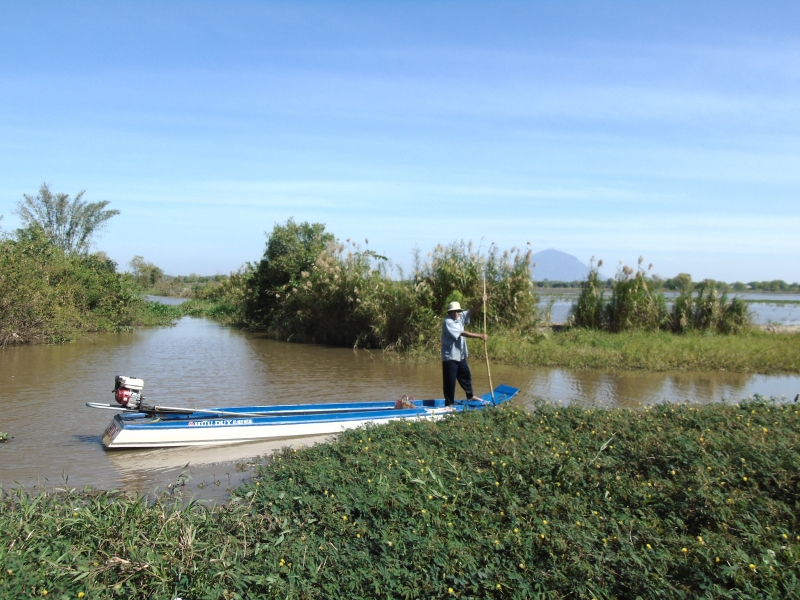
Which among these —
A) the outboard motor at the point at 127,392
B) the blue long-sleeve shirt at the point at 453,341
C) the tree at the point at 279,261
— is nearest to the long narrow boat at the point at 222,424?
the outboard motor at the point at 127,392

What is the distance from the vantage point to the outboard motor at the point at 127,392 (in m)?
8.81

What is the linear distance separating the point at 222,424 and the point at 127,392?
1.33 meters

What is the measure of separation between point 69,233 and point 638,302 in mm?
36865

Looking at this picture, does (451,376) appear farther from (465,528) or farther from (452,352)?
(465,528)

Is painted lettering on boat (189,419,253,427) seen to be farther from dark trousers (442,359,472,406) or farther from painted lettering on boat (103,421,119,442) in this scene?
dark trousers (442,359,472,406)

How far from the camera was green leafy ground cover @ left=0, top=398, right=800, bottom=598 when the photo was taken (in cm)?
417


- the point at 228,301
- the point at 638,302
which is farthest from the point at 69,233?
the point at 638,302

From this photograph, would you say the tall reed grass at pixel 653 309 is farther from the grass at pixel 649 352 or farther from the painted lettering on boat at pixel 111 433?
the painted lettering on boat at pixel 111 433

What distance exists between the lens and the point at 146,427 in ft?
28.8

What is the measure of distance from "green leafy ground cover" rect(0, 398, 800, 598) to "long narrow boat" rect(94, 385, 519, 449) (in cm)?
267

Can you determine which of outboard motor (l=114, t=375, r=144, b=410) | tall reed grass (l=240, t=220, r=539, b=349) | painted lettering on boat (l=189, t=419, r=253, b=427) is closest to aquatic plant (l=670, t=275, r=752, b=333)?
tall reed grass (l=240, t=220, r=539, b=349)

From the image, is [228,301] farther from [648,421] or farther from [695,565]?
[695,565]

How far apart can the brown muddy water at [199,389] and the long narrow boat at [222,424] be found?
171 mm

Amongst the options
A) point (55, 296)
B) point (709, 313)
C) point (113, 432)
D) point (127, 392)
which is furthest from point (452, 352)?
point (55, 296)
